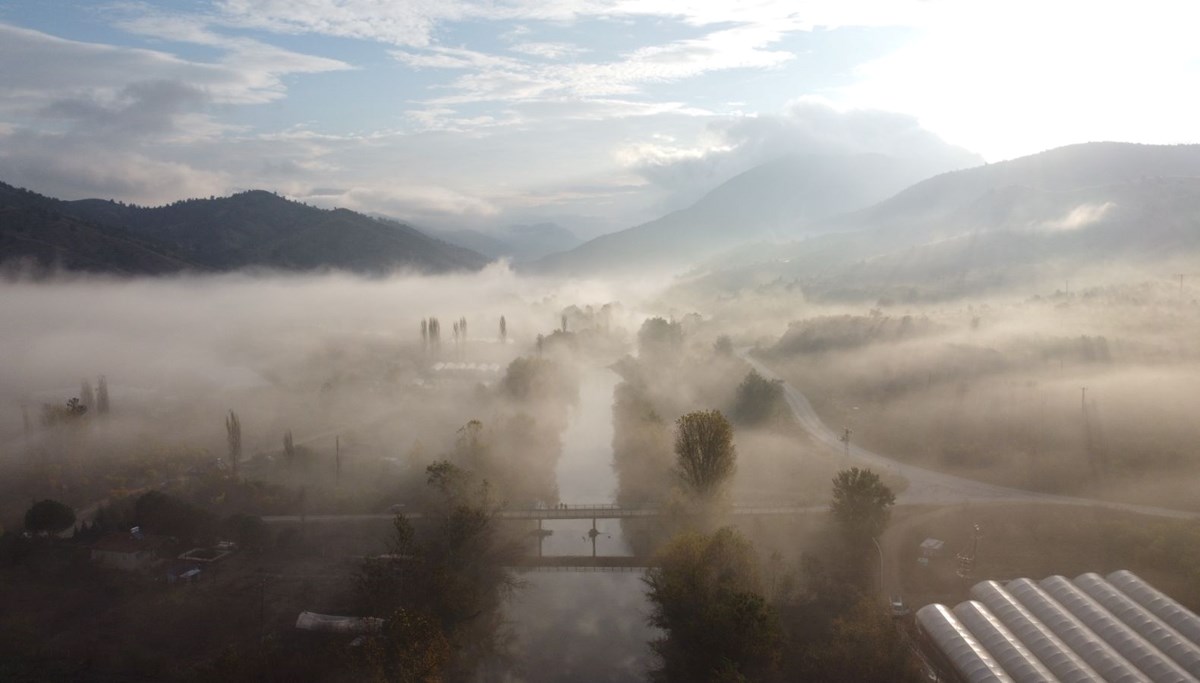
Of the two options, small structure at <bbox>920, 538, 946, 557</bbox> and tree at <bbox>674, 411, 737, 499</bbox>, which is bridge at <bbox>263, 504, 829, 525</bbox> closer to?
tree at <bbox>674, 411, 737, 499</bbox>

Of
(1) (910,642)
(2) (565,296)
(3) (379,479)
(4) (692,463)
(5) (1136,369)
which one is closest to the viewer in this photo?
(1) (910,642)

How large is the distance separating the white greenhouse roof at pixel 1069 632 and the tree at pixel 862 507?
14.2 feet

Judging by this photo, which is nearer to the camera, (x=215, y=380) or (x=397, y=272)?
(x=215, y=380)

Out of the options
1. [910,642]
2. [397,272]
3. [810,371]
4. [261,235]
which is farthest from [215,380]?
[261,235]

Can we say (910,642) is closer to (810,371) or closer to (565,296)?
(810,371)

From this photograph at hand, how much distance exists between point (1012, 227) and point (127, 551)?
113 meters

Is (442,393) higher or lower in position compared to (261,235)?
lower

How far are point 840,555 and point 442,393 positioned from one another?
34.9m

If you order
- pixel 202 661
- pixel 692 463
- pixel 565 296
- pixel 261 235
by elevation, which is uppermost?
pixel 261 235

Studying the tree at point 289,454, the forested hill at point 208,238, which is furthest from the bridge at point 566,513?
the forested hill at point 208,238

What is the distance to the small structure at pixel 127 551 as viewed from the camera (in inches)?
1087

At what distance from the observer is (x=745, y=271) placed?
14550 centimetres

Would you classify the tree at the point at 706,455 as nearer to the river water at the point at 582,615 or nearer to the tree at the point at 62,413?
the river water at the point at 582,615

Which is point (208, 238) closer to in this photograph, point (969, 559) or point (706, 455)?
point (706, 455)
